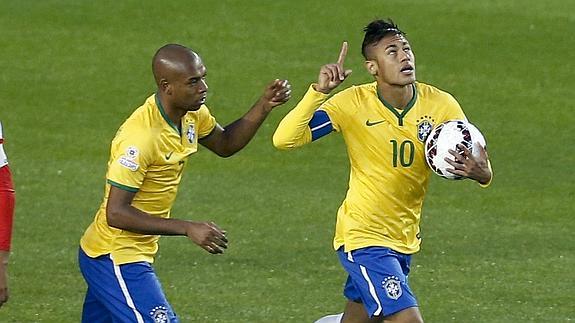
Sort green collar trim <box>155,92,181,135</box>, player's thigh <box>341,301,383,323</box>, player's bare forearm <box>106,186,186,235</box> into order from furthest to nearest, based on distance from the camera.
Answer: player's thigh <box>341,301,383,323</box>
green collar trim <box>155,92,181,135</box>
player's bare forearm <box>106,186,186,235</box>

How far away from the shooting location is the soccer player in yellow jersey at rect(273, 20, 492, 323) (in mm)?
9234

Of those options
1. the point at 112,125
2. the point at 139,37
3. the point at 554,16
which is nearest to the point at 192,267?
the point at 112,125

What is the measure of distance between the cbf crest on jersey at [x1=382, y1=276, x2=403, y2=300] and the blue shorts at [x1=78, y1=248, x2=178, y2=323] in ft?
4.87

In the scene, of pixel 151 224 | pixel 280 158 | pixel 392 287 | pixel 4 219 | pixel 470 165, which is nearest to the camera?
pixel 4 219

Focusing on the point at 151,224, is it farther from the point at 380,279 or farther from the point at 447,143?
the point at 447,143

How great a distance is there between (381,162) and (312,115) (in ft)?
1.85

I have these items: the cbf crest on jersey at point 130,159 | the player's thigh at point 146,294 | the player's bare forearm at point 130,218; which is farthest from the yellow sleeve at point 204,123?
the player's thigh at point 146,294

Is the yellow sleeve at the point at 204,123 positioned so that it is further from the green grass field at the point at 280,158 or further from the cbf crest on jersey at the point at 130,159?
the green grass field at the point at 280,158

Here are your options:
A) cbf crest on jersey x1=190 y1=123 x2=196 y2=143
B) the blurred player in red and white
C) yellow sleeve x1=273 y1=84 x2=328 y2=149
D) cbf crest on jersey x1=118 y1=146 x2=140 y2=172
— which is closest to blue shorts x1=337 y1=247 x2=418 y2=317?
yellow sleeve x1=273 y1=84 x2=328 y2=149

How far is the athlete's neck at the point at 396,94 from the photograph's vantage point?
9.49 metres

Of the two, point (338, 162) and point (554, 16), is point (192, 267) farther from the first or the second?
point (554, 16)

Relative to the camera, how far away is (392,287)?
9156mm

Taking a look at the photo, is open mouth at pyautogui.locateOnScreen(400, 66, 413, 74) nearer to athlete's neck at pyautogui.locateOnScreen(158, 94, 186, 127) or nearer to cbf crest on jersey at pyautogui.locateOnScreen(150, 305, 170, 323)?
athlete's neck at pyautogui.locateOnScreen(158, 94, 186, 127)

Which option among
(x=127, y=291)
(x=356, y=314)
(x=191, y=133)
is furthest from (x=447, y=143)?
(x=127, y=291)
